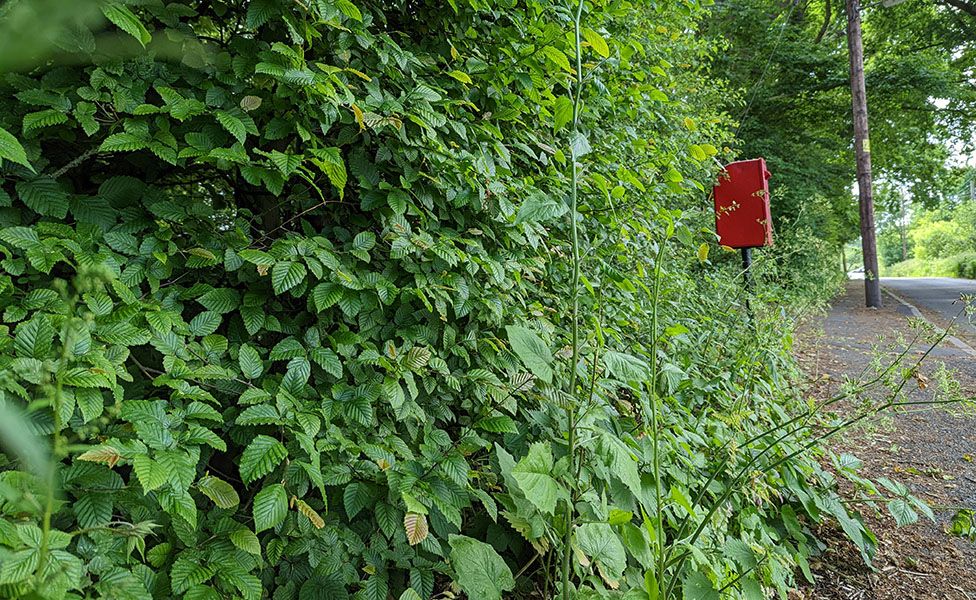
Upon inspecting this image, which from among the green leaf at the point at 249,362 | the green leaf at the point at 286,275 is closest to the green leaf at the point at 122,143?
the green leaf at the point at 286,275

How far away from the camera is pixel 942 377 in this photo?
1513mm

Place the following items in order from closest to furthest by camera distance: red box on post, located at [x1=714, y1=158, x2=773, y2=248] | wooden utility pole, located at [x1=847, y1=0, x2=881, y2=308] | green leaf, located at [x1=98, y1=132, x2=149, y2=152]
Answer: green leaf, located at [x1=98, y1=132, x2=149, y2=152] < red box on post, located at [x1=714, y1=158, x2=773, y2=248] < wooden utility pole, located at [x1=847, y1=0, x2=881, y2=308]

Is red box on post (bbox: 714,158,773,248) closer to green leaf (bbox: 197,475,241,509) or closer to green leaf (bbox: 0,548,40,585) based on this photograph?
green leaf (bbox: 197,475,241,509)

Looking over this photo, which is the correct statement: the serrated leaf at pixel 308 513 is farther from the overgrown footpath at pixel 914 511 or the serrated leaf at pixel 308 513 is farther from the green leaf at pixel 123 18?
the overgrown footpath at pixel 914 511

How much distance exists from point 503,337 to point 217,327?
2.88 ft

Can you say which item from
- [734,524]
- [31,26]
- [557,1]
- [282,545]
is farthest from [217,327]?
[734,524]

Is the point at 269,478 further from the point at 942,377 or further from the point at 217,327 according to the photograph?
the point at 942,377

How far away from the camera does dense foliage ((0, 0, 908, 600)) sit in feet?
3.44

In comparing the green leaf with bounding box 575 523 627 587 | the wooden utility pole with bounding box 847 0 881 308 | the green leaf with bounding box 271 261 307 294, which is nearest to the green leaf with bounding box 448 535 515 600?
the green leaf with bounding box 575 523 627 587

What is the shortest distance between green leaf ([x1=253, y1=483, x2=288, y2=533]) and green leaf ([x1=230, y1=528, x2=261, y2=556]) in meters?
0.04

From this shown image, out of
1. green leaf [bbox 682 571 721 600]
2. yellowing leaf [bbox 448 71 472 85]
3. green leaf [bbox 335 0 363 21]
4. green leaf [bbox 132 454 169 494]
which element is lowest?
green leaf [bbox 682 571 721 600]

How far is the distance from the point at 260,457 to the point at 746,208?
13.1 ft

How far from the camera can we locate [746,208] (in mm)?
4039

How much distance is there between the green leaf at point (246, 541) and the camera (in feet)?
3.60
